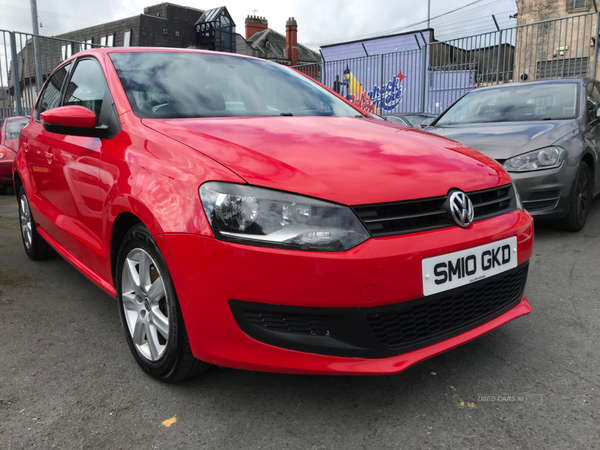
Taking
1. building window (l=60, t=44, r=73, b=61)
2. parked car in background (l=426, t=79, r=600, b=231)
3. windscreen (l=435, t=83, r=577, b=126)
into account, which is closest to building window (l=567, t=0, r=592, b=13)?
parked car in background (l=426, t=79, r=600, b=231)

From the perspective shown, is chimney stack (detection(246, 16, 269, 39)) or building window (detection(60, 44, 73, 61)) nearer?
building window (detection(60, 44, 73, 61))

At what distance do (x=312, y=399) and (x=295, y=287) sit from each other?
0.58 m

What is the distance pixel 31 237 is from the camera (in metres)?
3.92

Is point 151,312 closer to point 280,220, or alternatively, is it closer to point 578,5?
point 280,220

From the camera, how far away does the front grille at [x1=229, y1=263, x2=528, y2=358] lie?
166cm

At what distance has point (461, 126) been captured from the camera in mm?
5016

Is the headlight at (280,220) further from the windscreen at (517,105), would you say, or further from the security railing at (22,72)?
the security railing at (22,72)

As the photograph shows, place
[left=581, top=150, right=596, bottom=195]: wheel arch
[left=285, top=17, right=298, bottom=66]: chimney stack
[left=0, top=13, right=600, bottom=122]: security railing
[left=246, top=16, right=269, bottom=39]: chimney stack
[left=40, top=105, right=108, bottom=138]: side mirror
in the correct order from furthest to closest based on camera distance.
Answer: [left=246, top=16, right=269, bottom=39]: chimney stack < [left=285, top=17, right=298, bottom=66]: chimney stack < [left=0, top=13, right=600, bottom=122]: security railing < [left=581, top=150, right=596, bottom=195]: wheel arch < [left=40, top=105, right=108, bottom=138]: side mirror

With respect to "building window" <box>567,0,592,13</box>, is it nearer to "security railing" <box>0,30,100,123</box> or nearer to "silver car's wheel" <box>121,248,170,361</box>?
"security railing" <box>0,30,100,123</box>

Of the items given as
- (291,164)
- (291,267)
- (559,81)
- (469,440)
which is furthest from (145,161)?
(559,81)

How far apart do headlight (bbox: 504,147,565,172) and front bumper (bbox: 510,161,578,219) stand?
0.14 ft

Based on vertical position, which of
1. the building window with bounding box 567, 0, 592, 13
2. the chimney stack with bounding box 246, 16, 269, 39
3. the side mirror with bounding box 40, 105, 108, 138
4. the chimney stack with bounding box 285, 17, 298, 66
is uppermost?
the chimney stack with bounding box 246, 16, 269, 39

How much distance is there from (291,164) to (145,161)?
0.60 meters

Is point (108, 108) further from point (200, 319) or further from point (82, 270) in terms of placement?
point (200, 319)
